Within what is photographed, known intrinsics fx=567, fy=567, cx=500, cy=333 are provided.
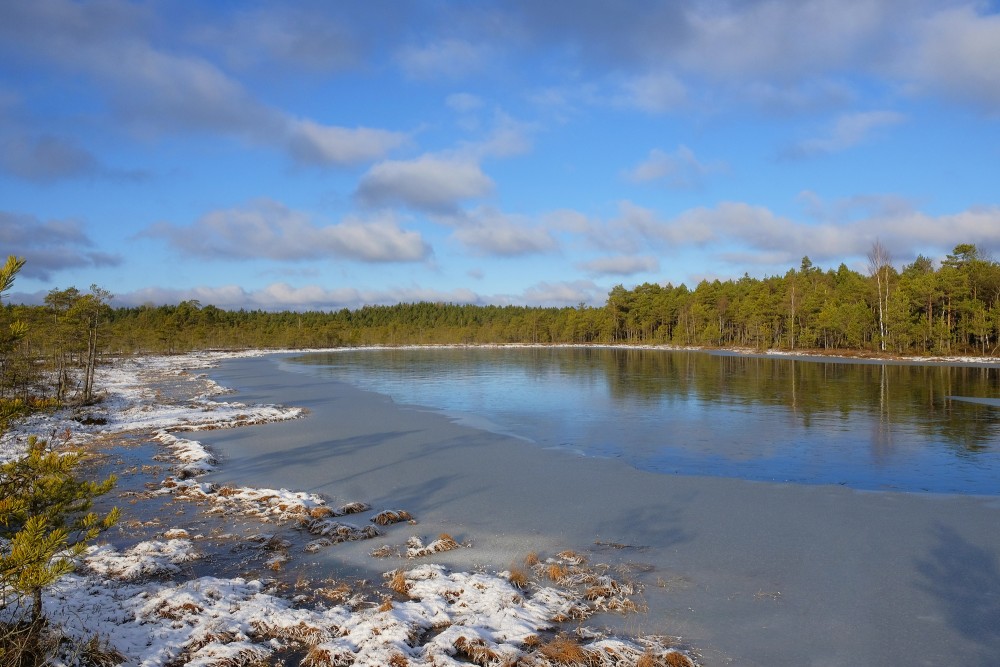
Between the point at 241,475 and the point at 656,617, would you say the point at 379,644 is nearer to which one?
the point at 656,617

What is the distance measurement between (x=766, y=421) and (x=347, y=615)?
19000 mm

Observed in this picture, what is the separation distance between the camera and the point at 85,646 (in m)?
5.12

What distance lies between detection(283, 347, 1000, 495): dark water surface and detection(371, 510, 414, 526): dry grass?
21.5ft

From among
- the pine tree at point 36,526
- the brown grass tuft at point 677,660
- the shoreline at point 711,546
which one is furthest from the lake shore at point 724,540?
the pine tree at point 36,526

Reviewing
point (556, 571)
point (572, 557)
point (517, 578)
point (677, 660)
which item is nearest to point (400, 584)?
point (517, 578)

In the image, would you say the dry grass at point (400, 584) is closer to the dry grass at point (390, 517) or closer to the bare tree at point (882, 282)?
the dry grass at point (390, 517)

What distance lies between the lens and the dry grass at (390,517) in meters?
10.1

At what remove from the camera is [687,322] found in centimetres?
10962

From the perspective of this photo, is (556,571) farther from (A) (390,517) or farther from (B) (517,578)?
(A) (390,517)

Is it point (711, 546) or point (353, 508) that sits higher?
point (711, 546)

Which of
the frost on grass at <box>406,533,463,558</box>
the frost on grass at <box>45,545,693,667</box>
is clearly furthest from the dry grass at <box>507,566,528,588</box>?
the frost on grass at <box>406,533,463,558</box>

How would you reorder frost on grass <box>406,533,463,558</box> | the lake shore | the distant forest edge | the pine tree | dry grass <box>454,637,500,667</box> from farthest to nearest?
1. the distant forest edge
2. frost on grass <box>406,533,463,558</box>
3. the lake shore
4. dry grass <box>454,637,500,667</box>
5. the pine tree

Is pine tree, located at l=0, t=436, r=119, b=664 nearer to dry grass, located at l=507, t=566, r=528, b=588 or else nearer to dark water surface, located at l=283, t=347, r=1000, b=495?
dry grass, located at l=507, t=566, r=528, b=588

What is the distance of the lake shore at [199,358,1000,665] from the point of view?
615 centimetres
